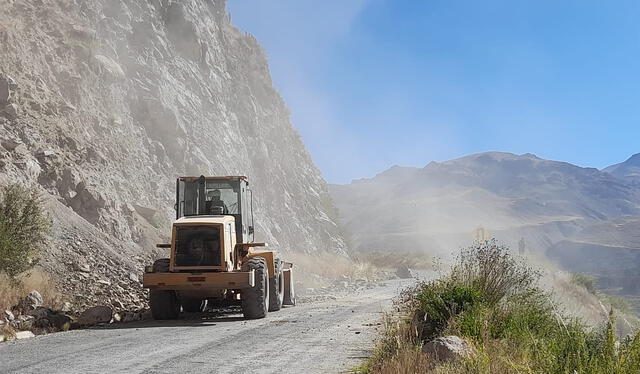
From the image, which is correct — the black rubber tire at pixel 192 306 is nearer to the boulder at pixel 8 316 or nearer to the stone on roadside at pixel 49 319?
the stone on roadside at pixel 49 319

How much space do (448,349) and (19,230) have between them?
1151 cm

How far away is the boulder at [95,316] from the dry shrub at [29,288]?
3.96 ft

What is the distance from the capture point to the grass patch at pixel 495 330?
585 centimetres

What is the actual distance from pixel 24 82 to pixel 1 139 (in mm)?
4070

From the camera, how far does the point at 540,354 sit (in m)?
6.14

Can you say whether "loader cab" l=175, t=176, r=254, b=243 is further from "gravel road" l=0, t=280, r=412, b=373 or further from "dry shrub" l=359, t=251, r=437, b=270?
"dry shrub" l=359, t=251, r=437, b=270

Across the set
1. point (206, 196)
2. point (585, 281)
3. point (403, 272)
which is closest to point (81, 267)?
point (206, 196)

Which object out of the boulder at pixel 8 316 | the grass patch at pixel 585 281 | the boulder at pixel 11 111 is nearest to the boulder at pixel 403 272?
the grass patch at pixel 585 281

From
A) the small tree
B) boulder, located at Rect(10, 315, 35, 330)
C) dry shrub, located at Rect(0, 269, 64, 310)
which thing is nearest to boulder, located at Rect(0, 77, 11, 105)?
the small tree

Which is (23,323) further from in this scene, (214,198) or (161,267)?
(214,198)

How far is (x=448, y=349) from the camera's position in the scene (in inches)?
275

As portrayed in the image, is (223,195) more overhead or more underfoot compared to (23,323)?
more overhead

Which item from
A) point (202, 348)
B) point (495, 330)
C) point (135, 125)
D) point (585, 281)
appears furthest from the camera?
point (135, 125)

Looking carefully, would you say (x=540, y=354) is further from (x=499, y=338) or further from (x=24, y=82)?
(x=24, y=82)
